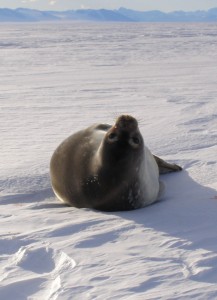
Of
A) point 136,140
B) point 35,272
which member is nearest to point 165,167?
point 136,140

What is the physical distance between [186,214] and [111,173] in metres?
0.53

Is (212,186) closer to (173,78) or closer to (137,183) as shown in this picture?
(137,183)

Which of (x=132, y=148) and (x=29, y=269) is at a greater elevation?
(x=132, y=148)

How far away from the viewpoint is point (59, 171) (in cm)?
362

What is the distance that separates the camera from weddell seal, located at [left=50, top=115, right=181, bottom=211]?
319 centimetres

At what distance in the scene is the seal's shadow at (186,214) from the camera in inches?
105

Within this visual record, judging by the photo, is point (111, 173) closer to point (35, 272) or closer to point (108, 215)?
point (108, 215)

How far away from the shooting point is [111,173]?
325 centimetres

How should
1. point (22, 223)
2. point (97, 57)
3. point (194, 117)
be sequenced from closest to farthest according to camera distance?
point (22, 223), point (194, 117), point (97, 57)

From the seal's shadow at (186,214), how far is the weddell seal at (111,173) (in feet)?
0.41

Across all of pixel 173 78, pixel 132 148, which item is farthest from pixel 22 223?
pixel 173 78

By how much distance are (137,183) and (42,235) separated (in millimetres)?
818

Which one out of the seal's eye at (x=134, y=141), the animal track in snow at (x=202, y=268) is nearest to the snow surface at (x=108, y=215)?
the animal track in snow at (x=202, y=268)

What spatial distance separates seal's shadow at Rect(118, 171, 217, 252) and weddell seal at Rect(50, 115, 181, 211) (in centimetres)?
12
